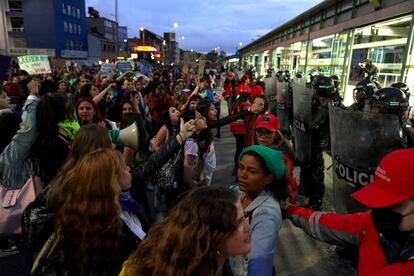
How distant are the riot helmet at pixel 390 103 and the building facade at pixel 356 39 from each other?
3362mm

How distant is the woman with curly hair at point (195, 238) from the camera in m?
1.16

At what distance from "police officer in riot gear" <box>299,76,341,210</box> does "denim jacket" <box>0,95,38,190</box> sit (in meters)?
3.37

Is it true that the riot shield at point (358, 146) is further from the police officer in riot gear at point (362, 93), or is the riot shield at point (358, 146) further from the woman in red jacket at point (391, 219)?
the police officer in riot gear at point (362, 93)

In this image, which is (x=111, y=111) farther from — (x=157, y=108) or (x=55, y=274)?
(x=55, y=274)

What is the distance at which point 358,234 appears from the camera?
1.84 m

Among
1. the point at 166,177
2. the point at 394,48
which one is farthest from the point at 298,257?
the point at 394,48

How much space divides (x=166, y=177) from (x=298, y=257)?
1887 millimetres

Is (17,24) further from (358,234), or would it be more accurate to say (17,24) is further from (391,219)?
(391,219)

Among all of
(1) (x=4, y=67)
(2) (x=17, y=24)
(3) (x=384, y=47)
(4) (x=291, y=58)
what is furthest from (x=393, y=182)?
(2) (x=17, y=24)

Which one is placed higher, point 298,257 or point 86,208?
point 86,208

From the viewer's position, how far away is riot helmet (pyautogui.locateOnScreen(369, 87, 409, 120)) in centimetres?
397

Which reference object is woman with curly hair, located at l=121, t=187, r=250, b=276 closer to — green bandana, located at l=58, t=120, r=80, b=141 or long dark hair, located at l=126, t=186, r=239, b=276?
long dark hair, located at l=126, t=186, r=239, b=276

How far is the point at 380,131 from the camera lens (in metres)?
2.38

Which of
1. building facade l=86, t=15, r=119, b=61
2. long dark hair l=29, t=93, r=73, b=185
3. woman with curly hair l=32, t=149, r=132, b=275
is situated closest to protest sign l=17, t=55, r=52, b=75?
long dark hair l=29, t=93, r=73, b=185
